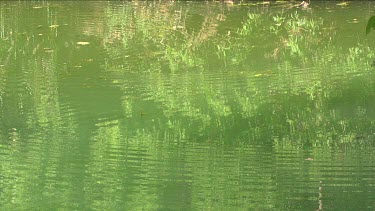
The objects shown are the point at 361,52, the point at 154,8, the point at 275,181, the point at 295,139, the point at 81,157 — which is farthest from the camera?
the point at 154,8

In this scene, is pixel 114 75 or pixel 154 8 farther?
pixel 154 8

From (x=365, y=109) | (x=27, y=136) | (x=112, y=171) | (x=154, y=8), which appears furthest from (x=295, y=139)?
(x=154, y=8)

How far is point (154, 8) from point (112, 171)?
20.8ft

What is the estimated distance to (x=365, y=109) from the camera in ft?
23.8

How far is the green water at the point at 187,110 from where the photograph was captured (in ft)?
18.0

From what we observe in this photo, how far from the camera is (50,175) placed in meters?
5.80

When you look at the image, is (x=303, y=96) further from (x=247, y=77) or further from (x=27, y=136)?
(x=27, y=136)

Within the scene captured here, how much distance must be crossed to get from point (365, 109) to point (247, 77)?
1.39 meters

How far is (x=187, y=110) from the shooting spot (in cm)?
729

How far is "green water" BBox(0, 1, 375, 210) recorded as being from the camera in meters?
5.48

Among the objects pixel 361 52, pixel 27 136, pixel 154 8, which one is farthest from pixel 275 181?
pixel 154 8

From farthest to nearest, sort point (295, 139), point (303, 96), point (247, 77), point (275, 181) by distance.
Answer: point (247, 77)
point (303, 96)
point (295, 139)
point (275, 181)

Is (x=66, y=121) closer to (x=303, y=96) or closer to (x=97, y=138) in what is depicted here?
(x=97, y=138)

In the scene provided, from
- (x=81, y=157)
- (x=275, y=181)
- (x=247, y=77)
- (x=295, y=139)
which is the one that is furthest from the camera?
(x=247, y=77)
